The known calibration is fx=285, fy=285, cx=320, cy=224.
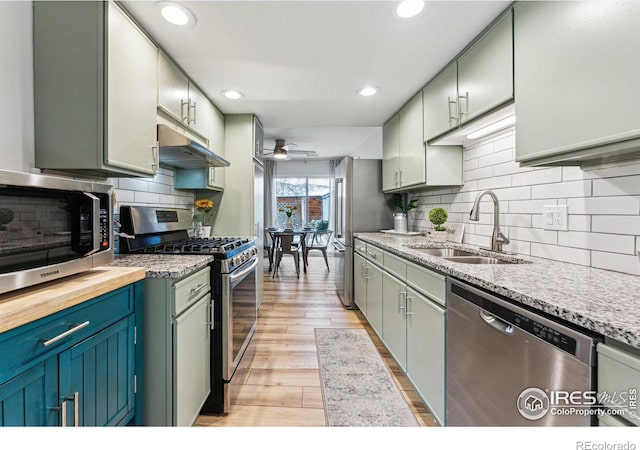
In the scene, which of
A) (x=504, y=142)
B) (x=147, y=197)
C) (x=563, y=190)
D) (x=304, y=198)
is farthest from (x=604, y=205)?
(x=304, y=198)

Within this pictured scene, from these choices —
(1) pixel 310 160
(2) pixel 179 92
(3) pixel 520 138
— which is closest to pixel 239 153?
(2) pixel 179 92

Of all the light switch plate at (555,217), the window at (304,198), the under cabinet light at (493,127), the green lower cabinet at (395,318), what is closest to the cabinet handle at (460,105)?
the under cabinet light at (493,127)

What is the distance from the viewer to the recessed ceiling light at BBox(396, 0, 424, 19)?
1404 mm

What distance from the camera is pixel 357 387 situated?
1849 millimetres

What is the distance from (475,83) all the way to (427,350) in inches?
60.6

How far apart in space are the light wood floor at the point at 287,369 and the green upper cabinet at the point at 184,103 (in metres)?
1.76

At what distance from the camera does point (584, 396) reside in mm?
726

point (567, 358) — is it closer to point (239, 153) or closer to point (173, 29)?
point (173, 29)

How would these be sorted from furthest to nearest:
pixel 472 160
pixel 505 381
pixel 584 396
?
pixel 472 160
pixel 505 381
pixel 584 396

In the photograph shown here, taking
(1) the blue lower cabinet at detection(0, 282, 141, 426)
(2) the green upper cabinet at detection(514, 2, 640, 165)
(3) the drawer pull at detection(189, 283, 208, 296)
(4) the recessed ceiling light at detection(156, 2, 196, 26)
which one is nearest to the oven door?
(3) the drawer pull at detection(189, 283, 208, 296)

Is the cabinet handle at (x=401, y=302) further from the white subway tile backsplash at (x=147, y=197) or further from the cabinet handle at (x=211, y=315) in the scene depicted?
the white subway tile backsplash at (x=147, y=197)

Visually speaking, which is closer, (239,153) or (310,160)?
(239,153)

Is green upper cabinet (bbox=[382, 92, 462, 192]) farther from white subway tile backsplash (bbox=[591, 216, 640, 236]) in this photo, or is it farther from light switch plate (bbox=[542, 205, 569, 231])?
white subway tile backsplash (bbox=[591, 216, 640, 236])

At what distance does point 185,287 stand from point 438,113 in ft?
6.67
